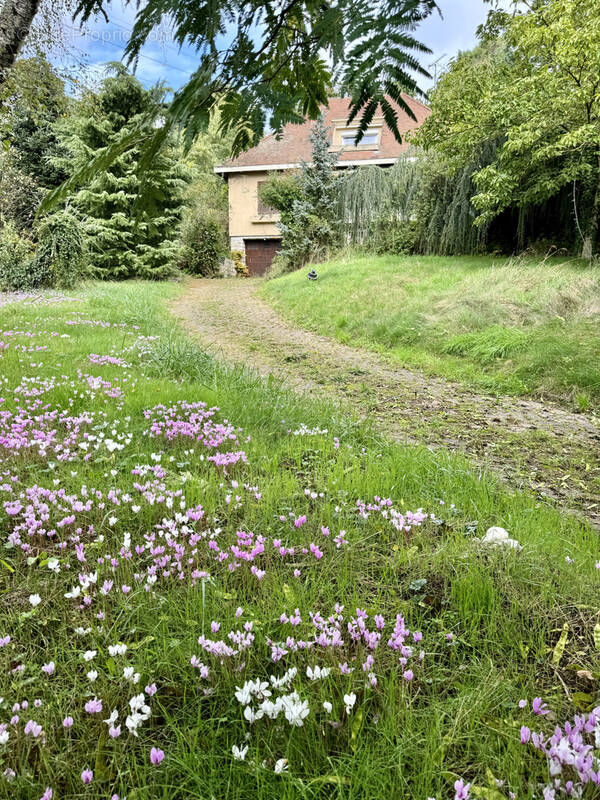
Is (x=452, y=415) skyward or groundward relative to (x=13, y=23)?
groundward

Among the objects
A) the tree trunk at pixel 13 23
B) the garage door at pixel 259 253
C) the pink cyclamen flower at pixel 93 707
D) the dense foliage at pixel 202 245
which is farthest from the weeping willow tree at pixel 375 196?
the pink cyclamen flower at pixel 93 707

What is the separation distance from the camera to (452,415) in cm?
497

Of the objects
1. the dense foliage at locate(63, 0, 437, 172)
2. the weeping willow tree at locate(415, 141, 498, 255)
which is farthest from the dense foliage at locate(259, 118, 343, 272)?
the dense foliage at locate(63, 0, 437, 172)

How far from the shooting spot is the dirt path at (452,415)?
3.54m

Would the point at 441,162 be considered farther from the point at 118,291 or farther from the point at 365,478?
the point at 365,478

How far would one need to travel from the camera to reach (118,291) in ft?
47.3

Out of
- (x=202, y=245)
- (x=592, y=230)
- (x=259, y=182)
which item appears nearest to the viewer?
(x=592, y=230)

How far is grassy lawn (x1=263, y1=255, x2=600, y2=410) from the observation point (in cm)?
600

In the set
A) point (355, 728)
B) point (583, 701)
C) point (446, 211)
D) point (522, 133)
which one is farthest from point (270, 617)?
point (446, 211)

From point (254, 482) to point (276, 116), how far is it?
77.8 inches

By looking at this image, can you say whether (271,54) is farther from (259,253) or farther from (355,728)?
(259,253)

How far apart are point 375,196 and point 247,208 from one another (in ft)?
39.1

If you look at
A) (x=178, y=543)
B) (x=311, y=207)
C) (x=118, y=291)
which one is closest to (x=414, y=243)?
(x=311, y=207)

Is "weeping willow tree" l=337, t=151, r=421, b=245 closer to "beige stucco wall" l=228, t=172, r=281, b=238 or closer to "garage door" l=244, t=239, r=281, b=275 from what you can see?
"beige stucco wall" l=228, t=172, r=281, b=238
